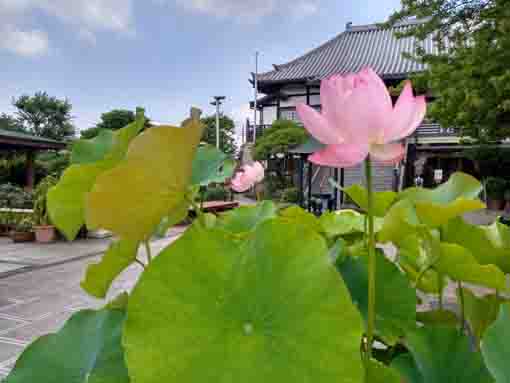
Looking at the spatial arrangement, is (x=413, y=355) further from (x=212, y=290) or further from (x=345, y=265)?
(x=212, y=290)

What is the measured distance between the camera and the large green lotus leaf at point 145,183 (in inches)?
12.8

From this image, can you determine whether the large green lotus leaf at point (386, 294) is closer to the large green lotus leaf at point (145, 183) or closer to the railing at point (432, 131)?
the large green lotus leaf at point (145, 183)

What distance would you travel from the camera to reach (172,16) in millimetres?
5156

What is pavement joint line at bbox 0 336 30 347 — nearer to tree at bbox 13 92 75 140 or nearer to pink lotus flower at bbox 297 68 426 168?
pink lotus flower at bbox 297 68 426 168

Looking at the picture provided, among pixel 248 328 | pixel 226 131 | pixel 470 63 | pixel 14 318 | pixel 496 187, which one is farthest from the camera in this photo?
pixel 226 131

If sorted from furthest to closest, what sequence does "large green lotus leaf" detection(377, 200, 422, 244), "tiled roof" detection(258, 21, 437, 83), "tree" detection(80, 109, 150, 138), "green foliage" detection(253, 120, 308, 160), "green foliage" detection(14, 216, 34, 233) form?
"tree" detection(80, 109, 150, 138)
"tiled roof" detection(258, 21, 437, 83)
"green foliage" detection(253, 120, 308, 160)
"green foliage" detection(14, 216, 34, 233)
"large green lotus leaf" detection(377, 200, 422, 244)

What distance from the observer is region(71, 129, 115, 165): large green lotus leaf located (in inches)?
20.9

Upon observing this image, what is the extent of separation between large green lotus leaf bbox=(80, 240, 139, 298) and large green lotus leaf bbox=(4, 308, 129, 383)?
0.03 metres

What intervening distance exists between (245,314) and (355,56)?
46.7 ft

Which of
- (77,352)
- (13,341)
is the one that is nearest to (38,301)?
(13,341)

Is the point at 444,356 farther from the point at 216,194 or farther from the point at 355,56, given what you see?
the point at 355,56

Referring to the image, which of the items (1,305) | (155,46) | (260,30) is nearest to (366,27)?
(260,30)

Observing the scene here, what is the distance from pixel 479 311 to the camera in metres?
0.55

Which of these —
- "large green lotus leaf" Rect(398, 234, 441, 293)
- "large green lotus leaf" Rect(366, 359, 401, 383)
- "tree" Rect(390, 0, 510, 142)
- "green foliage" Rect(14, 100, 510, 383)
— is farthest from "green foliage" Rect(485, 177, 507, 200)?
"large green lotus leaf" Rect(366, 359, 401, 383)
